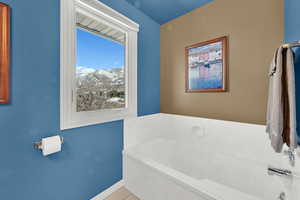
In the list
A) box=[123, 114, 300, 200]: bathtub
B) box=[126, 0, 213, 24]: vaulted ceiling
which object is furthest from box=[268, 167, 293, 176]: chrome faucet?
box=[126, 0, 213, 24]: vaulted ceiling

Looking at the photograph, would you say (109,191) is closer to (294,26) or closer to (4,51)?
(4,51)

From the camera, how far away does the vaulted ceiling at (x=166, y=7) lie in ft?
6.64

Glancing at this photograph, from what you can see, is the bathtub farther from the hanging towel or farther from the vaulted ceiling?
the vaulted ceiling

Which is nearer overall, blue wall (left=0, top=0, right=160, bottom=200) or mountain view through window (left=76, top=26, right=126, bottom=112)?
blue wall (left=0, top=0, right=160, bottom=200)

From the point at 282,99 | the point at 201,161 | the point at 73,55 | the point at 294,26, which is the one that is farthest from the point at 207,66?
the point at 73,55

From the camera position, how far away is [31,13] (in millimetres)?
1154

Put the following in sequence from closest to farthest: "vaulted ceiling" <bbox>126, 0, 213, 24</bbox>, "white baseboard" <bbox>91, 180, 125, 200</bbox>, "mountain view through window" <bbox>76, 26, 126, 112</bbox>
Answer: "mountain view through window" <bbox>76, 26, 126, 112</bbox> < "white baseboard" <bbox>91, 180, 125, 200</bbox> < "vaulted ceiling" <bbox>126, 0, 213, 24</bbox>

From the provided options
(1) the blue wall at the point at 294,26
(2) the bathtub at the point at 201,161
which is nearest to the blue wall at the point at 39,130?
(2) the bathtub at the point at 201,161

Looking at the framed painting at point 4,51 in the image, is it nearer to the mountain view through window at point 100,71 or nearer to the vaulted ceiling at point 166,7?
the mountain view through window at point 100,71

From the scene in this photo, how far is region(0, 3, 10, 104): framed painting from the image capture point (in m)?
1.00

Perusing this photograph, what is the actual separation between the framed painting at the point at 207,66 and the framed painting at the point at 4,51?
2.03 meters

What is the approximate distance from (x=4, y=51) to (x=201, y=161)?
231 cm

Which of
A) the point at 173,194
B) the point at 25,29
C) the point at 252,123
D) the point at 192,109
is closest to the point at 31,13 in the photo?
→ the point at 25,29

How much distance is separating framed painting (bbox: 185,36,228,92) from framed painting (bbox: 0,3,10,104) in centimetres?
203
